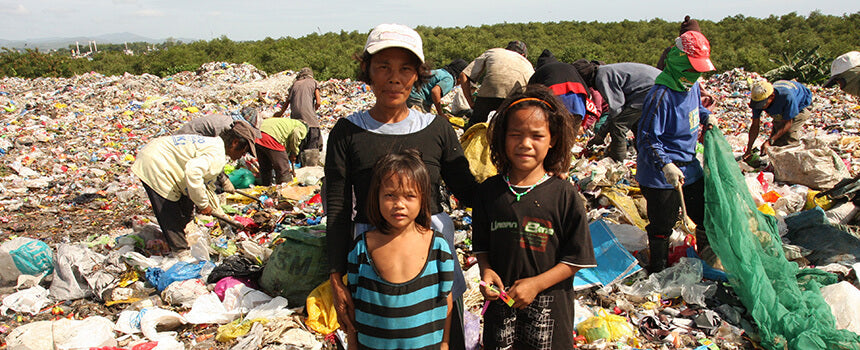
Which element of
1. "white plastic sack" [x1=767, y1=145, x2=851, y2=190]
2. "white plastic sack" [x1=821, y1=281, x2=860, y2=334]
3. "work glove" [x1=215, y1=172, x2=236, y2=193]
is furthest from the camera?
"work glove" [x1=215, y1=172, x2=236, y2=193]

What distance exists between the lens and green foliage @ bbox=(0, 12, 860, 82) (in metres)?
17.1

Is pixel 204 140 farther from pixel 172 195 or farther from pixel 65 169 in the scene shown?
pixel 65 169

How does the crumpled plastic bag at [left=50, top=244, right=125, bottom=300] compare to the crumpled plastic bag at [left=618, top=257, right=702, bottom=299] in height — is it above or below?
below

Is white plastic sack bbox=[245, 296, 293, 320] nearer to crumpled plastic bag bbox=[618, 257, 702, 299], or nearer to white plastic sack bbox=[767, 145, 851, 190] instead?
crumpled plastic bag bbox=[618, 257, 702, 299]

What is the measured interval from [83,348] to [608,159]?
16.4 ft

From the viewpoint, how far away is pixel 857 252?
3.11m

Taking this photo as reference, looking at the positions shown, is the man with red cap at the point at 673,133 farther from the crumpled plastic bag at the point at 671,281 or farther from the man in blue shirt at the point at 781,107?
the man in blue shirt at the point at 781,107

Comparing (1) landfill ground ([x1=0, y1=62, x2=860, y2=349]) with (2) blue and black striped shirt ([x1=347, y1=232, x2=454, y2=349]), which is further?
(1) landfill ground ([x1=0, y1=62, x2=860, y2=349])

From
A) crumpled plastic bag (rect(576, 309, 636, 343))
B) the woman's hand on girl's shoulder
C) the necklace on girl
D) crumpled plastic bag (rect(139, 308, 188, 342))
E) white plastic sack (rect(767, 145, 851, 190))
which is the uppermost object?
the necklace on girl

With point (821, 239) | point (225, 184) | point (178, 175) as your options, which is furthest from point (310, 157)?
point (821, 239)

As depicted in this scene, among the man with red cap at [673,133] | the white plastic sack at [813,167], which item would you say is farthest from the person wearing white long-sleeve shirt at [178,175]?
the white plastic sack at [813,167]

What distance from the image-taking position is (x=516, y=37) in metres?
25.0

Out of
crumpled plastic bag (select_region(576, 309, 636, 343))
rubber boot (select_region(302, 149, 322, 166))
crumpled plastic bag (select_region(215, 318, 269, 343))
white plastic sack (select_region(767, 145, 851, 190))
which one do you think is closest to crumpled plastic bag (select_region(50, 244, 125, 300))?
crumpled plastic bag (select_region(215, 318, 269, 343))

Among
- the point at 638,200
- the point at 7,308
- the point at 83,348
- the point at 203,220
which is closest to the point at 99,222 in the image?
the point at 203,220
